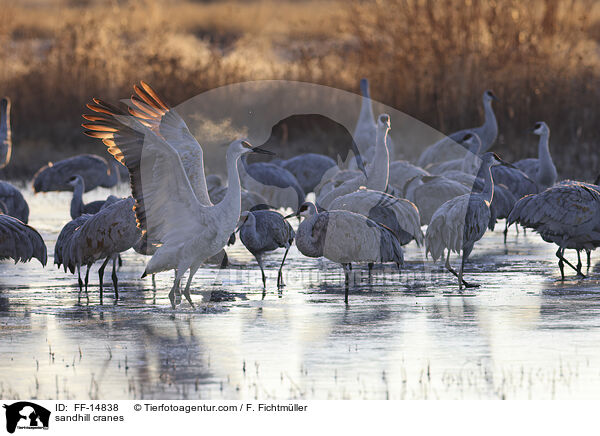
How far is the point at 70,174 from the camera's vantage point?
18.6 m

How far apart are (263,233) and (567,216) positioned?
10.0 ft

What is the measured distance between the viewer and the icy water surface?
279 inches

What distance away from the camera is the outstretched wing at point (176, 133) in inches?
414

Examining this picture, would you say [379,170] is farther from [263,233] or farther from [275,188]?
[275,188]

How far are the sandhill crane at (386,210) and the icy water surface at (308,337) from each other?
460 mm

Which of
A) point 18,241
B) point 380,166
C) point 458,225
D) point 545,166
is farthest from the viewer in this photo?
point 545,166

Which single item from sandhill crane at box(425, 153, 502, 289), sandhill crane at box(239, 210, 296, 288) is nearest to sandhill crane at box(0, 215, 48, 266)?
sandhill crane at box(239, 210, 296, 288)

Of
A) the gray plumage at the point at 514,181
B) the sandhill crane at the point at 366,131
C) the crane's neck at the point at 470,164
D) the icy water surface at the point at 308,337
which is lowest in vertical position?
the icy water surface at the point at 308,337

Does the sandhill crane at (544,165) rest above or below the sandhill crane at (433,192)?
above

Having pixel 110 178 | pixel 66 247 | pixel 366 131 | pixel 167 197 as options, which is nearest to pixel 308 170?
pixel 366 131

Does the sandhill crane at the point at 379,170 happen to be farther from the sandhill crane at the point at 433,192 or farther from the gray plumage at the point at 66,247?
the gray plumage at the point at 66,247

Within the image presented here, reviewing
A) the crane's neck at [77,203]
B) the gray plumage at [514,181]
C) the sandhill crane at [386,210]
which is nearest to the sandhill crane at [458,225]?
the sandhill crane at [386,210]

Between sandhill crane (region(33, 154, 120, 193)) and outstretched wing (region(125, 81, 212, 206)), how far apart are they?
8024 mm

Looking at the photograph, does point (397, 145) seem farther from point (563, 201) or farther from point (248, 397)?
point (248, 397)
